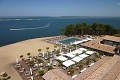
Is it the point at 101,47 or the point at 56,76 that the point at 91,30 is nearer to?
the point at 101,47

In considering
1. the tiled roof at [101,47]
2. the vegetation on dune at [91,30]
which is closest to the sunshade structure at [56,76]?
the tiled roof at [101,47]

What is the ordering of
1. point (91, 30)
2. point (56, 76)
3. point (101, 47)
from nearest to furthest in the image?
1. point (56, 76)
2. point (101, 47)
3. point (91, 30)

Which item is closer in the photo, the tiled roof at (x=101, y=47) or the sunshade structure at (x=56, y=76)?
the sunshade structure at (x=56, y=76)

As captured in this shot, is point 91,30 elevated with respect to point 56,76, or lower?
elevated

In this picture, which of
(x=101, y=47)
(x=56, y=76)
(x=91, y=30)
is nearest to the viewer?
(x=56, y=76)

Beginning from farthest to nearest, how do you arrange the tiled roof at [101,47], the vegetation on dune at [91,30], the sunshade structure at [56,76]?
the vegetation on dune at [91,30], the tiled roof at [101,47], the sunshade structure at [56,76]

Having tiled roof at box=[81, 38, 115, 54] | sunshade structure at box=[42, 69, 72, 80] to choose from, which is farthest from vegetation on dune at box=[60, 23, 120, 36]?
sunshade structure at box=[42, 69, 72, 80]

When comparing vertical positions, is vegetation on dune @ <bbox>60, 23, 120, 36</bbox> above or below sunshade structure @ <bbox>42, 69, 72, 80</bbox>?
above

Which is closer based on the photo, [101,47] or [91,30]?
[101,47]

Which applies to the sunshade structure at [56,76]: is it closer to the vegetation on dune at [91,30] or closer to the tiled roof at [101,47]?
the tiled roof at [101,47]

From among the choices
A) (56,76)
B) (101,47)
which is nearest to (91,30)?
(101,47)

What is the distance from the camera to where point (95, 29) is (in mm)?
48094

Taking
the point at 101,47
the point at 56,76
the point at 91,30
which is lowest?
the point at 56,76

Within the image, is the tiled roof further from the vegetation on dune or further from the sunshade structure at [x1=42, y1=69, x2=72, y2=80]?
the vegetation on dune
